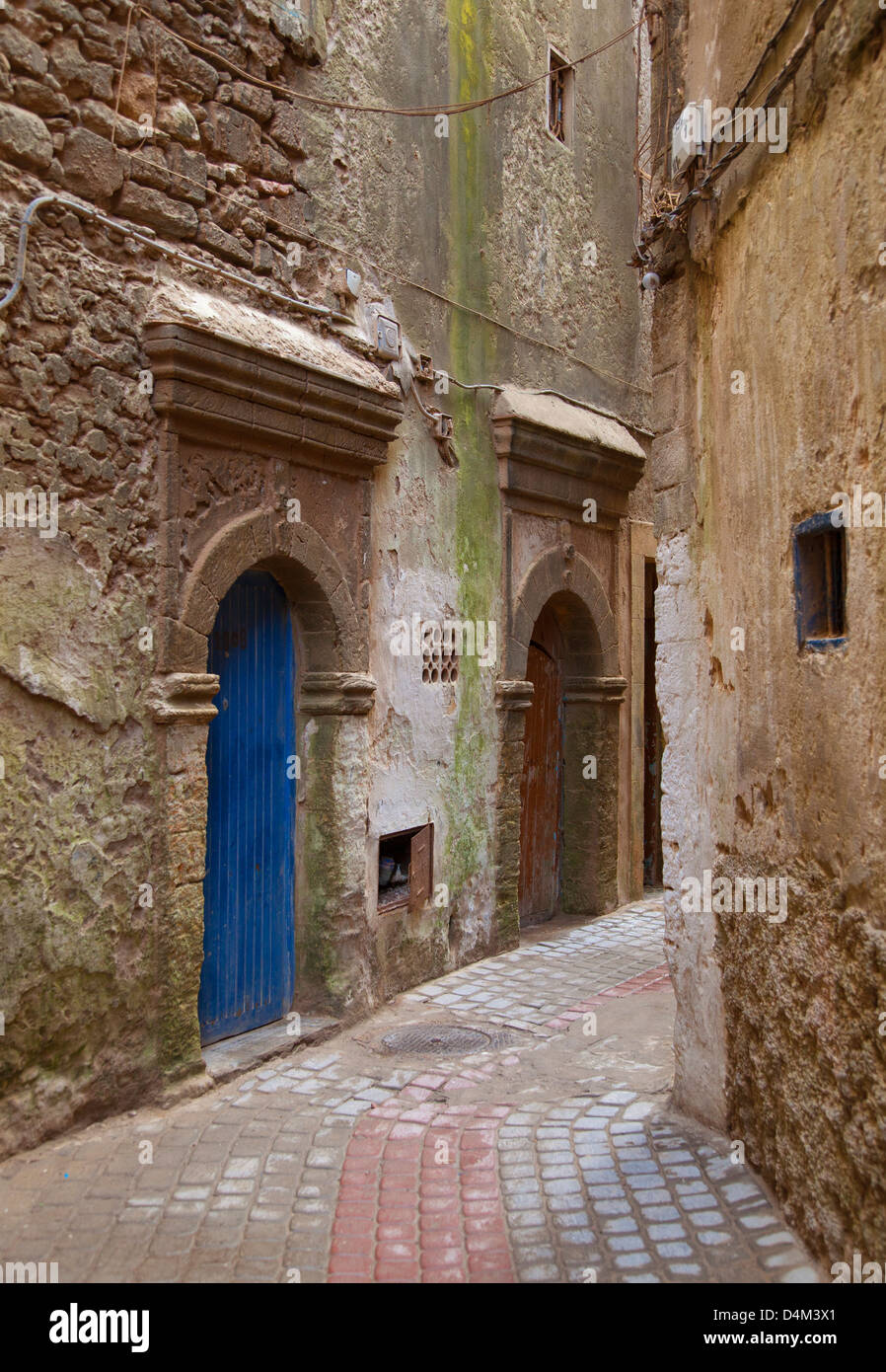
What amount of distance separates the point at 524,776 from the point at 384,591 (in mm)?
2841

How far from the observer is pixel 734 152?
3.84 m

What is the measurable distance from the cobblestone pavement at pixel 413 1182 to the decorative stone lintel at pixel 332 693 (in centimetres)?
172

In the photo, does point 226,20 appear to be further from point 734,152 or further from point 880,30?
point 880,30

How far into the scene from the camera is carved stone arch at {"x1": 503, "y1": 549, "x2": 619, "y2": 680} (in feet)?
25.9

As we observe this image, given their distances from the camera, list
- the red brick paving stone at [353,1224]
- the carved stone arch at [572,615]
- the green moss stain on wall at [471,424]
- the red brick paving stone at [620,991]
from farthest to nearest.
Answer: the carved stone arch at [572,615]
the green moss stain on wall at [471,424]
the red brick paving stone at [620,991]
the red brick paving stone at [353,1224]

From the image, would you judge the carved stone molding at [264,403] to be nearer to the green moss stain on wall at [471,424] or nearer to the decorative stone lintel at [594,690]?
the green moss stain on wall at [471,424]

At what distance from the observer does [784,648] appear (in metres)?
3.54

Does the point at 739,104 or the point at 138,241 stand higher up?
the point at 739,104

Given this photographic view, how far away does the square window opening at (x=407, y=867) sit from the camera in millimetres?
6715

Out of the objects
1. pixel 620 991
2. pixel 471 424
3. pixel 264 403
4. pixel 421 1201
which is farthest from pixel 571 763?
pixel 421 1201

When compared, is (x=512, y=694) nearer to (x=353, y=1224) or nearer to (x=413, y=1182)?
(x=413, y=1182)

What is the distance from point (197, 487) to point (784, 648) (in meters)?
2.71

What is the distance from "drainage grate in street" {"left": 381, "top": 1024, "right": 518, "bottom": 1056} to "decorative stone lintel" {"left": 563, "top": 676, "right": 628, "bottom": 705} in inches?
144


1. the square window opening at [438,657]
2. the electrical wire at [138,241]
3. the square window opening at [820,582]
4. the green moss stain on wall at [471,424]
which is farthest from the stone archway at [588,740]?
the square window opening at [820,582]
